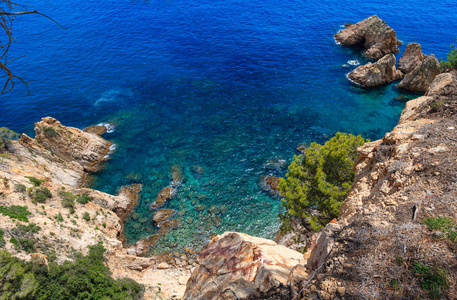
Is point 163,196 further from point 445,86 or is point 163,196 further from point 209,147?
point 445,86

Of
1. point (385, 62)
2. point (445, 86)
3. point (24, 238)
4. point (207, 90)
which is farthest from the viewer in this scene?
point (207, 90)

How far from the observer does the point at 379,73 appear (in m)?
51.5

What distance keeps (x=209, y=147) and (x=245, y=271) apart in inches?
1034

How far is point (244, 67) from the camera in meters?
60.6

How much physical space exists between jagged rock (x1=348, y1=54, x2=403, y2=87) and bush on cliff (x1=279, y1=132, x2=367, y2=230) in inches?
1344

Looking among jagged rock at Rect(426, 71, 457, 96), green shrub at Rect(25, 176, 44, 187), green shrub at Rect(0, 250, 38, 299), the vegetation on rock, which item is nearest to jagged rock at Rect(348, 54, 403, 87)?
jagged rock at Rect(426, 71, 457, 96)

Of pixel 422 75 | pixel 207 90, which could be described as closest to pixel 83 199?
pixel 207 90

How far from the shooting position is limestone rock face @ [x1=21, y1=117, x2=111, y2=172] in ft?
125

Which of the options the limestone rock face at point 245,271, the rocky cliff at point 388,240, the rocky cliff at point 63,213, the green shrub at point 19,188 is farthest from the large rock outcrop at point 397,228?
the green shrub at point 19,188

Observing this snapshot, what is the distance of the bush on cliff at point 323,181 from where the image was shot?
22828 mm

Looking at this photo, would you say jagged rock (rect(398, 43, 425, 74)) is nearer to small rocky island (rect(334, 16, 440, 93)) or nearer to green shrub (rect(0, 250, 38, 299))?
small rocky island (rect(334, 16, 440, 93))

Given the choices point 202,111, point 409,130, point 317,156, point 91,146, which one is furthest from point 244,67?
point 409,130

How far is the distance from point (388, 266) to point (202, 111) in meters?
42.5

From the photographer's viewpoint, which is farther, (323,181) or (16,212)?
(323,181)
